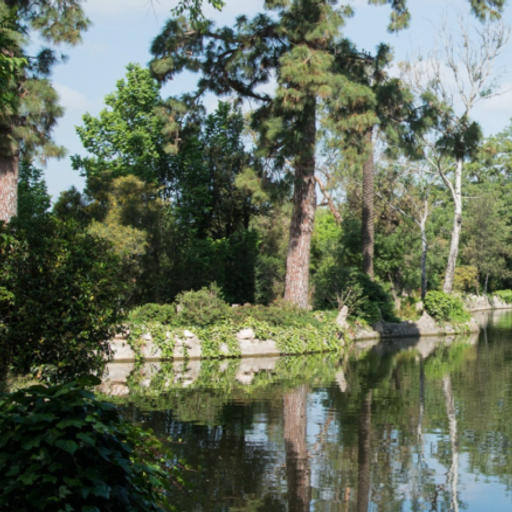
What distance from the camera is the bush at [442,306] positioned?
2895 centimetres

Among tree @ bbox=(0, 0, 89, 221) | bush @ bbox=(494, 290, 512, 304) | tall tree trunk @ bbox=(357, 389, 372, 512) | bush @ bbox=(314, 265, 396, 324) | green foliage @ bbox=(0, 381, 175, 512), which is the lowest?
tall tree trunk @ bbox=(357, 389, 372, 512)

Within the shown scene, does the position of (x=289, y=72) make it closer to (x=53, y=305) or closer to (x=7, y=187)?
(x=7, y=187)

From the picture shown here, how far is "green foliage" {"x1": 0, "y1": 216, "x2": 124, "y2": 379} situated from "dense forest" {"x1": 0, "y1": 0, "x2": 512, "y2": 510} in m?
0.02

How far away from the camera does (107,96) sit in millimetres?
34000

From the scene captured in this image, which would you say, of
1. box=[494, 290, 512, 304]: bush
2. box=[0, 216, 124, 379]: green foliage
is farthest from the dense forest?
box=[494, 290, 512, 304]: bush

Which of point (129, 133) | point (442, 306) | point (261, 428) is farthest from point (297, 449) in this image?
point (129, 133)

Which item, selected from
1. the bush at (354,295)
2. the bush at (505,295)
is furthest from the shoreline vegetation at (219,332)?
the bush at (505,295)

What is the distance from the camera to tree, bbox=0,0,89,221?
54.1 feet

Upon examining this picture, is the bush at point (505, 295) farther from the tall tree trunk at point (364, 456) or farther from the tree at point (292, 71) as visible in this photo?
the tall tree trunk at point (364, 456)

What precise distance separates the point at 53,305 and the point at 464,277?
45309 millimetres

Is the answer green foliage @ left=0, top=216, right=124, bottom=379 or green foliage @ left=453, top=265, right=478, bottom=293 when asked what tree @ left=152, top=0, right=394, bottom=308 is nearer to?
green foliage @ left=0, top=216, right=124, bottom=379

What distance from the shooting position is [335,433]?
30.6 ft

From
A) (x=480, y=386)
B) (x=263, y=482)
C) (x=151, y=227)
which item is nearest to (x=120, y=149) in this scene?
(x=151, y=227)

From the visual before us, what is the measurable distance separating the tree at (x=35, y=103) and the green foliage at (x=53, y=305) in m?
7.24
